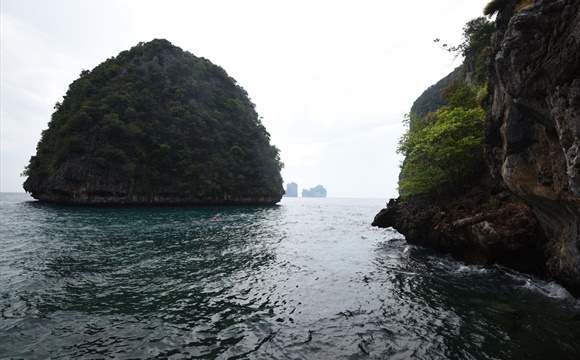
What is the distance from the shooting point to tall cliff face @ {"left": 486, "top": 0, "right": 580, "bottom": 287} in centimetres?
702

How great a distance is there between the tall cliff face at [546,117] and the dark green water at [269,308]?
247cm

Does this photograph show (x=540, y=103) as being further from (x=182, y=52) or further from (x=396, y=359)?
(x=182, y=52)

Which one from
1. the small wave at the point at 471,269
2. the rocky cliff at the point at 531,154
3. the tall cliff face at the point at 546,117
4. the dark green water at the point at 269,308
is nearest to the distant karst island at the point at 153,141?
the dark green water at the point at 269,308

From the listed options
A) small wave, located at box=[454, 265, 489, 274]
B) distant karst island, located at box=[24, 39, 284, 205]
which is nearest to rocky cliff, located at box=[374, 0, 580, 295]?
small wave, located at box=[454, 265, 489, 274]

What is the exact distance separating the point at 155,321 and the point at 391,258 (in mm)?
14063

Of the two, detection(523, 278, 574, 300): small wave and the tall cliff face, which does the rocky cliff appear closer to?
the tall cliff face

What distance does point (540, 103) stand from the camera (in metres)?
8.72

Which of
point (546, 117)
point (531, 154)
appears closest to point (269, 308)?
point (546, 117)

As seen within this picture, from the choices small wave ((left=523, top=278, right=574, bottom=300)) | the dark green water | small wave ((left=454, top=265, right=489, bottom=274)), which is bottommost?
the dark green water

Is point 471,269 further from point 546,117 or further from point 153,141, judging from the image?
point 153,141

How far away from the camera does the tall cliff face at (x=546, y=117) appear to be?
7020 millimetres

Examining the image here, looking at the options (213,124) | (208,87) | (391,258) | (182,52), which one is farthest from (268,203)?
(391,258)

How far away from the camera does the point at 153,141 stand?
65.7 m

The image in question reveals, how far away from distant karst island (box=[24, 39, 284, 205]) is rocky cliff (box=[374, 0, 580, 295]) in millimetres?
59532
